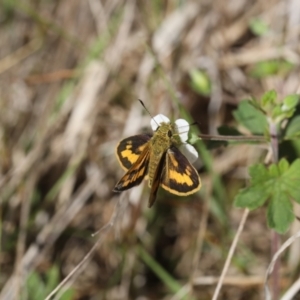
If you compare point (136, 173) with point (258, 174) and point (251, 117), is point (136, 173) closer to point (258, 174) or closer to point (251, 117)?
point (258, 174)

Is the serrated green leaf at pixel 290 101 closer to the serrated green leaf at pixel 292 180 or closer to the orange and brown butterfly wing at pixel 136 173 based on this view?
the serrated green leaf at pixel 292 180

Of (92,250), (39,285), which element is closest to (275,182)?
(92,250)

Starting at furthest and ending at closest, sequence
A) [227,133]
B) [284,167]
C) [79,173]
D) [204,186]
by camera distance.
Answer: [79,173], [204,186], [227,133], [284,167]

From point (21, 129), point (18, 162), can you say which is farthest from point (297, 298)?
point (21, 129)

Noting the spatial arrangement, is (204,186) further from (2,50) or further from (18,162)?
(2,50)

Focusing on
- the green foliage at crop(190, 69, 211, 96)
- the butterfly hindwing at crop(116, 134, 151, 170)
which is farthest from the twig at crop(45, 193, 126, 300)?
the green foliage at crop(190, 69, 211, 96)

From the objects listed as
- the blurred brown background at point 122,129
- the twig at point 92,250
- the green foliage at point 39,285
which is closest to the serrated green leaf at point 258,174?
the twig at point 92,250
